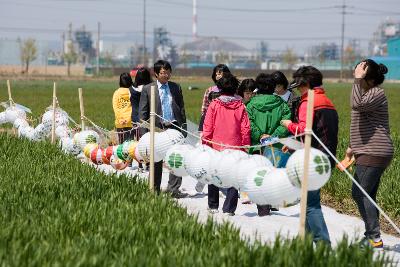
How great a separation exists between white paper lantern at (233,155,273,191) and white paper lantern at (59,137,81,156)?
5.27 m

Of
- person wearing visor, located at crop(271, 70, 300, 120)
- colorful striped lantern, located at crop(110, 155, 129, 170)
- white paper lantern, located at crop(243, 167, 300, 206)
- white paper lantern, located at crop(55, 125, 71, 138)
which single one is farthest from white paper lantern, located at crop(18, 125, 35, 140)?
white paper lantern, located at crop(243, 167, 300, 206)

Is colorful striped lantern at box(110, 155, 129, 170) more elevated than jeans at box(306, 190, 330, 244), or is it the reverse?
jeans at box(306, 190, 330, 244)

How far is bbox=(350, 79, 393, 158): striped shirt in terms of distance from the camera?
689 centimetres

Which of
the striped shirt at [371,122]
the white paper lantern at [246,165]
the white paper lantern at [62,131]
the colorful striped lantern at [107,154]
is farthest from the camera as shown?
the white paper lantern at [62,131]

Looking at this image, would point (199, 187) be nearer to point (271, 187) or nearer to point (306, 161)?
point (271, 187)

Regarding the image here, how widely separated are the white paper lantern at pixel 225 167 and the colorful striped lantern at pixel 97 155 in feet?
11.6

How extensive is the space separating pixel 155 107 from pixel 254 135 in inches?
71.9

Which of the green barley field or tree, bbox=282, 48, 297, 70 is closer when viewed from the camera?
the green barley field

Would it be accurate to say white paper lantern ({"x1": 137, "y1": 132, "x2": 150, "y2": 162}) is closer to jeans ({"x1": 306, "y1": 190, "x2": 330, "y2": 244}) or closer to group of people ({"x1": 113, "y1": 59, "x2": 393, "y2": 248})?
group of people ({"x1": 113, "y1": 59, "x2": 393, "y2": 248})

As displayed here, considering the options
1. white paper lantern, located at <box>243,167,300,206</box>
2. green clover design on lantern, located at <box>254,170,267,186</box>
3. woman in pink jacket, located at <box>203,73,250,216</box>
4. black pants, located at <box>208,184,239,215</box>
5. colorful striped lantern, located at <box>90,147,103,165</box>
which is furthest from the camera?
colorful striped lantern, located at <box>90,147,103,165</box>

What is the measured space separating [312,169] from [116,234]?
157 cm

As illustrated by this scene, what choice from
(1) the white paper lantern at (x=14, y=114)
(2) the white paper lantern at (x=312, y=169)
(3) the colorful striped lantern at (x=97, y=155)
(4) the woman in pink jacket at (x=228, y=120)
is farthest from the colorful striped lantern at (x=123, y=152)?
(1) the white paper lantern at (x=14, y=114)

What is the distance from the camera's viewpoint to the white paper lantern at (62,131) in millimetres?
12961

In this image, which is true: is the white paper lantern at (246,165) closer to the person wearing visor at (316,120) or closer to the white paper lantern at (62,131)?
the person wearing visor at (316,120)
